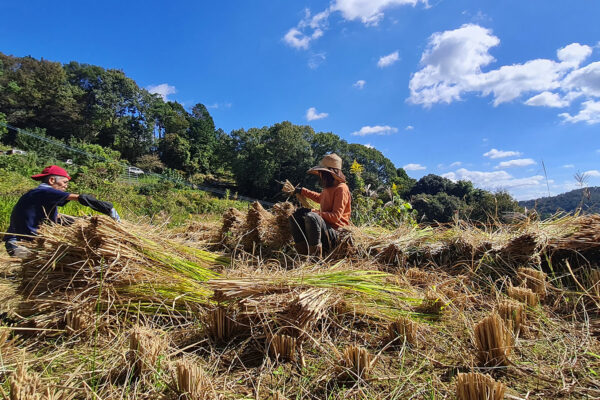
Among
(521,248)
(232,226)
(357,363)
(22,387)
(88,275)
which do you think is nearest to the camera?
(22,387)

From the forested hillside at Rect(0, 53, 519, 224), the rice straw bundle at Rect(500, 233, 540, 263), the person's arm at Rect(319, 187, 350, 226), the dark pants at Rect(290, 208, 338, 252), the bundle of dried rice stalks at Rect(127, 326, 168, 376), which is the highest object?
the forested hillside at Rect(0, 53, 519, 224)

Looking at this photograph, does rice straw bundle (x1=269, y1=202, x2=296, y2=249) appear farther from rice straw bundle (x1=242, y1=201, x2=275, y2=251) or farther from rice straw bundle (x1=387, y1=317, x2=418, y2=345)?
rice straw bundle (x1=387, y1=317, x2=418, y2=345)

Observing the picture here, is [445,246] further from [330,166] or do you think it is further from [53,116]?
[53,116]

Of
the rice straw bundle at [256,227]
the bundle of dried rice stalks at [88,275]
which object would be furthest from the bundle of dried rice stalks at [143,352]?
the rice straw bundle at [256,227]

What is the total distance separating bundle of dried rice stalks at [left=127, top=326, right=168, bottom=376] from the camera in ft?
3.94

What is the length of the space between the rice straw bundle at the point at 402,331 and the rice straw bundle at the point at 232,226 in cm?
243

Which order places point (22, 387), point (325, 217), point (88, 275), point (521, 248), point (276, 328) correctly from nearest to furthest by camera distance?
point (22, 387) → point (276, 328) → point (88, 275) → point (521, 248) → point (325, 217)

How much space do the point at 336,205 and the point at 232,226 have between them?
1.44 meters

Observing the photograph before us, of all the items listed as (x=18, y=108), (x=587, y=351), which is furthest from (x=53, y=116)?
(x=587, y=351)

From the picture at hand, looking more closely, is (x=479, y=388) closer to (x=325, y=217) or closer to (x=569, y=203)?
(x=325, y=217)

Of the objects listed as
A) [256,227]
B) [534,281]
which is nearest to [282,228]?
[256,227]

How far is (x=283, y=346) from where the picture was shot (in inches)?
53.6

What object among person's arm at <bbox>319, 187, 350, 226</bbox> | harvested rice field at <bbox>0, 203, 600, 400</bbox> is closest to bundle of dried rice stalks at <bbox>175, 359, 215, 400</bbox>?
harvested rice field at <bbox>0, 203, 600, 400</bbox>

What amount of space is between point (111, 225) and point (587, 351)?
278cm
